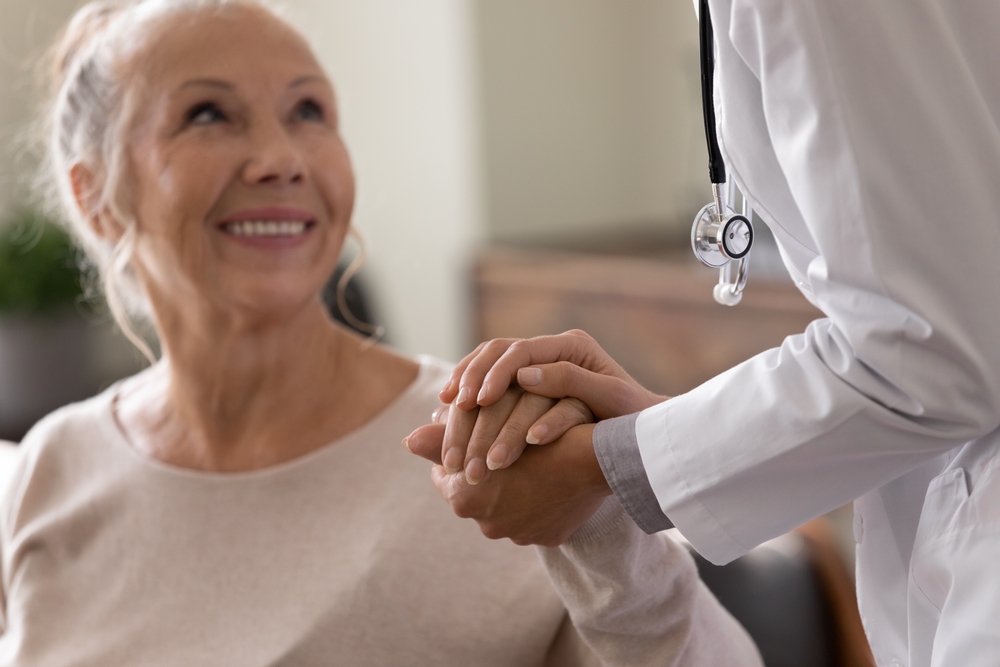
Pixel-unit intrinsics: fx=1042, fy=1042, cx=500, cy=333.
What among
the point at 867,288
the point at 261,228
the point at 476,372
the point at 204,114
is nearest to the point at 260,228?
the point at 261,228

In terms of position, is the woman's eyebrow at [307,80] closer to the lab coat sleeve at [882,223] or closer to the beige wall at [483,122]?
the lab coat sleeve at [882,223]

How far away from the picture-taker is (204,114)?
1.29 meters

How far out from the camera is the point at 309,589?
1175mm

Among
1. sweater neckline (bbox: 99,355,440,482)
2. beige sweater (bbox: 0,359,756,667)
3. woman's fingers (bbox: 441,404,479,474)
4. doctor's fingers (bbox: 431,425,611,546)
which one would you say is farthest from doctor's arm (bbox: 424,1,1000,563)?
sweater neckline (bbox: 99,355,440,482)

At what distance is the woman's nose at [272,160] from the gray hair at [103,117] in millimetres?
171

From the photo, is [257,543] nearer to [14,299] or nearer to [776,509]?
[776,509]

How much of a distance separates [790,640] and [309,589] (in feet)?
2.07

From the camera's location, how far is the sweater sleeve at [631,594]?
2.97 ft

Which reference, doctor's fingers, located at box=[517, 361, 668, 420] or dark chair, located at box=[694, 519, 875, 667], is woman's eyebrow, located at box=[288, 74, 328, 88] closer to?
doctor's fingers, located at box=[517, 361, 668, 420]

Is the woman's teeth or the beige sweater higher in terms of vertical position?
the woman's teeth

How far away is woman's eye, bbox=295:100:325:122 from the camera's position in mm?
1332

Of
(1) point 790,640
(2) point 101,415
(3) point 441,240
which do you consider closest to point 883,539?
(1) point 790,640

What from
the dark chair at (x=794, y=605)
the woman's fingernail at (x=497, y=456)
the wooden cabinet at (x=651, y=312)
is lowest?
the wooden cabinet at (x=651, y=312)

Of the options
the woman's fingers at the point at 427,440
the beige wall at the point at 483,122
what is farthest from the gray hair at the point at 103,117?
the beige wall at the point at 483,122
